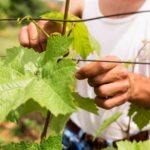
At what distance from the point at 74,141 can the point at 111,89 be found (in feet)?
3.27

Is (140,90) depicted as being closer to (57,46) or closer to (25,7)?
(57,46)

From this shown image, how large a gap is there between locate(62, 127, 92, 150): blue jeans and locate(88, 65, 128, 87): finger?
0.90m

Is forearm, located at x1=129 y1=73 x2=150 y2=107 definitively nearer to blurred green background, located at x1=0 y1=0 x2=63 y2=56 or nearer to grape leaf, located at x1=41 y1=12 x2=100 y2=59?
grape leaf, located at x1=41 y1=12 x2=100 y2=59

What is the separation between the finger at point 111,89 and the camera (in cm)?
132

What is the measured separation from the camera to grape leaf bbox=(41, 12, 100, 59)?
132 cm

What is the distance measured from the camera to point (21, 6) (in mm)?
14734

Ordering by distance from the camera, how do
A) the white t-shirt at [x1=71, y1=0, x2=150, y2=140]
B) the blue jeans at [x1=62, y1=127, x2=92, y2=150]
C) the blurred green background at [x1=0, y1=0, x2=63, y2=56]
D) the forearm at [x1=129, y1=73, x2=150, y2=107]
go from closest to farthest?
the forearm at [x1=129, y1=73, x2=150, y2=107] < the white t-shirt at [x1=71, y1=0, x2=150, y2=140] < the blue jeans at [x1=62, y1=127, x2=92, y2=150] < the blurred green background at [x1=0, y1=0, x2=63, y2=56]

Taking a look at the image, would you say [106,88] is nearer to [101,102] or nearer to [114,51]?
[101,102]

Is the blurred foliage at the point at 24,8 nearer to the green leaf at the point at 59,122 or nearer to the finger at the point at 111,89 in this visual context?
the green leaf at the point at 59,122

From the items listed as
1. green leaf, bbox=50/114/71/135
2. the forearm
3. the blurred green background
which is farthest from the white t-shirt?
the blurred green background

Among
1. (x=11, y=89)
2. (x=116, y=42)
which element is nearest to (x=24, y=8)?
(x=116, y=42)

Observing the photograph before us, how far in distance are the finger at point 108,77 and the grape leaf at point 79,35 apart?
95mm

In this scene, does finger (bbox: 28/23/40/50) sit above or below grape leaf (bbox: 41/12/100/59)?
above

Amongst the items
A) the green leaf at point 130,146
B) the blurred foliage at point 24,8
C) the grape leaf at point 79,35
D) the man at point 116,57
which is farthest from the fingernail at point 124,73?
the blurred foliage at point 24,8
